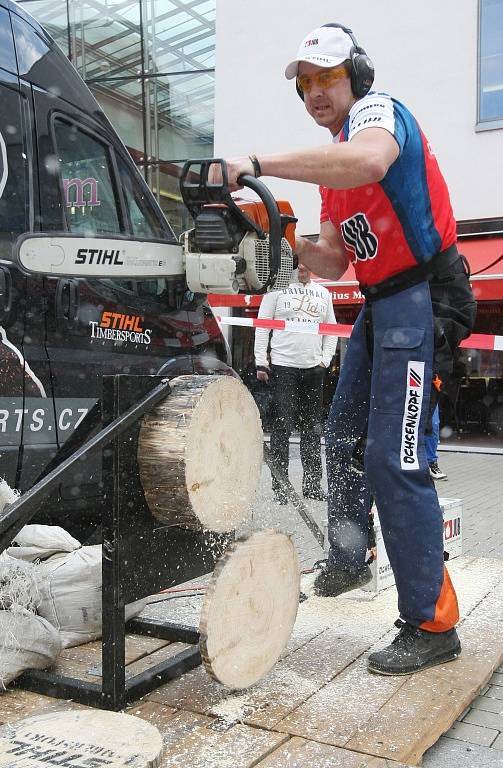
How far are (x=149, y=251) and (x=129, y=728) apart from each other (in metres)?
1.40

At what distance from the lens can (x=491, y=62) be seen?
11.1m

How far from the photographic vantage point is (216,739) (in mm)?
2033

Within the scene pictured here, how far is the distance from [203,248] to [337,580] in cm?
149

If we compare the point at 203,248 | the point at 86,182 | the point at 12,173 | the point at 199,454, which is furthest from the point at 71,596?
the point at 86,182

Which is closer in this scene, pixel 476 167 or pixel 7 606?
pixel 7 606

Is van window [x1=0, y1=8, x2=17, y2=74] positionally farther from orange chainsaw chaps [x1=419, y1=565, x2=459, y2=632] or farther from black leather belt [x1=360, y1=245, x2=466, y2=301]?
orange chainsaw chaps [x1=419, y1=565, x2=459, y2=632]

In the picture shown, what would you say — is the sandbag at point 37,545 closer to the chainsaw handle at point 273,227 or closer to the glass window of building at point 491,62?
the chainsaw handle at point 273,227

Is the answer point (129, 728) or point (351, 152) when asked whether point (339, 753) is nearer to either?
point (129, 728)

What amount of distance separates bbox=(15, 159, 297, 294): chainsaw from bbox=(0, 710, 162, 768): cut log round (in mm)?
1247

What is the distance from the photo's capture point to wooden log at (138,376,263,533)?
7.16 ft

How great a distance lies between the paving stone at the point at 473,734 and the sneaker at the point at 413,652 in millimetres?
215

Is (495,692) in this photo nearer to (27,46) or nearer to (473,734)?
(473,734)

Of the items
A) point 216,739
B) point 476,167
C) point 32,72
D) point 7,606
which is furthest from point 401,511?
point 476,167

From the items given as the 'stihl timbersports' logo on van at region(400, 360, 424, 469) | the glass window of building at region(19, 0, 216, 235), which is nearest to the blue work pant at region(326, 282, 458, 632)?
the 'stihl timbersports' logo on van at region(400, 360, 424, 469)
